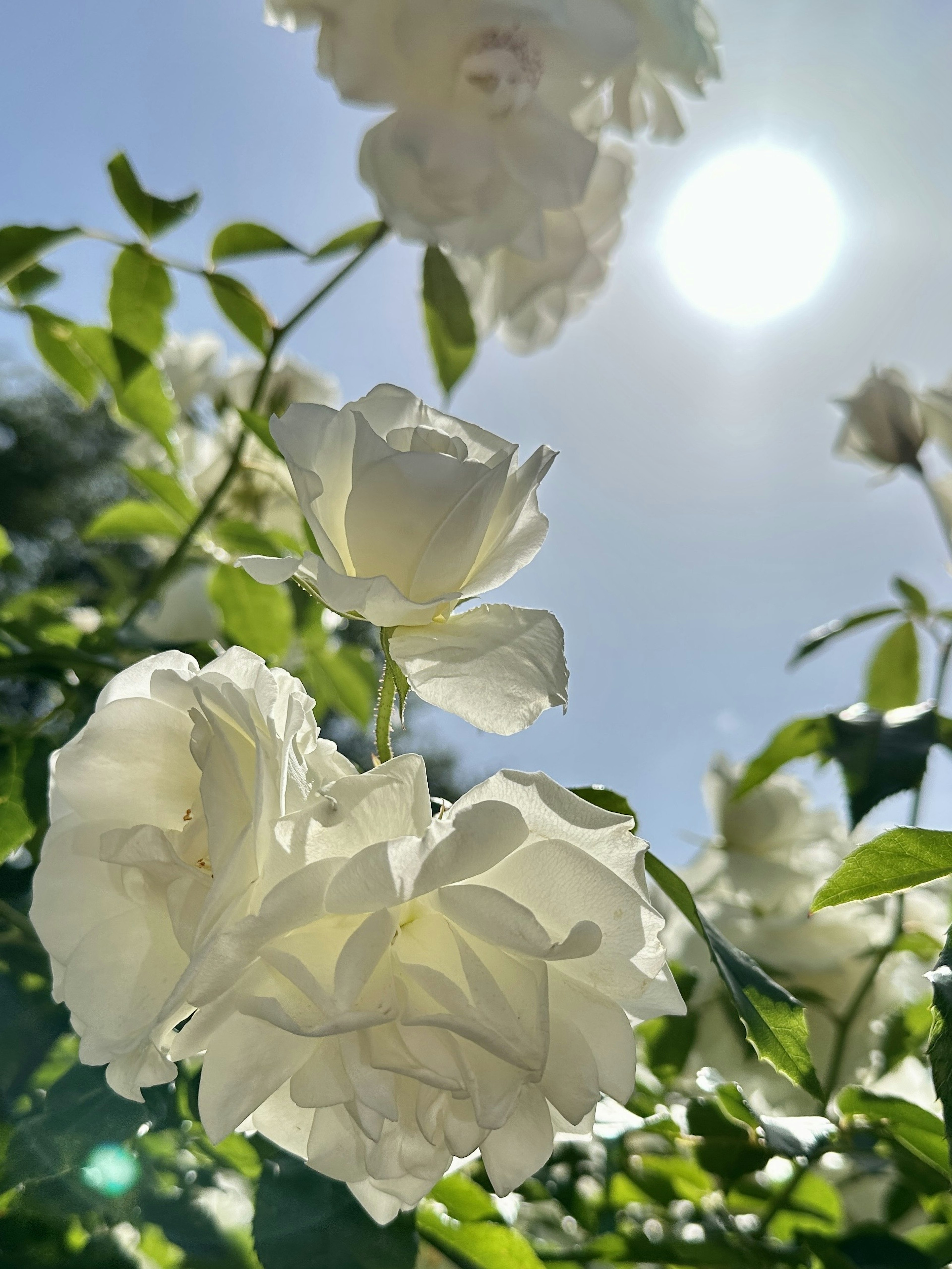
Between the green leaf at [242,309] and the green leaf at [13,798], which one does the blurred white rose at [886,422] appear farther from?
the green leaf at [13,798]

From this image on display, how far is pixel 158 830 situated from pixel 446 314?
0.50m

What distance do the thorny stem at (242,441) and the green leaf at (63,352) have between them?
0.43 feet

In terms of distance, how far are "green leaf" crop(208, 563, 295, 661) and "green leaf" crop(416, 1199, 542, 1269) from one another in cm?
41

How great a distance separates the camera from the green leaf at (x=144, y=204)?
2.02 ft

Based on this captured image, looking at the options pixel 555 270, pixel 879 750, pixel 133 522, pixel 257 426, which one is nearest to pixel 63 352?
pixel 133 522

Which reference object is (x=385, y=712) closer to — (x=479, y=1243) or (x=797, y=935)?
(x=479, y=1243)

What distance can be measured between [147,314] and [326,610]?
26 cm

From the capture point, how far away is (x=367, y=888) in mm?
230

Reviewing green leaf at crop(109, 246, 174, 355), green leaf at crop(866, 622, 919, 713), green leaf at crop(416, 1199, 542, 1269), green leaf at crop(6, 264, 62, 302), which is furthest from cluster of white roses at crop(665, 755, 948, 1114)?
green leaf at crop(6, 264, 62, 302)

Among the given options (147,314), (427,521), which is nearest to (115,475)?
(147,314)

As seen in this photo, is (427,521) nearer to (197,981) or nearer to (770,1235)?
(197,981)

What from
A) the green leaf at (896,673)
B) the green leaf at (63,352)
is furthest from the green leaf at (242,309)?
the green leaf at (896,673)

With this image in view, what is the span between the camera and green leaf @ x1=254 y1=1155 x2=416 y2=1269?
35 cm

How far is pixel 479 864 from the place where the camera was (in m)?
0.24
